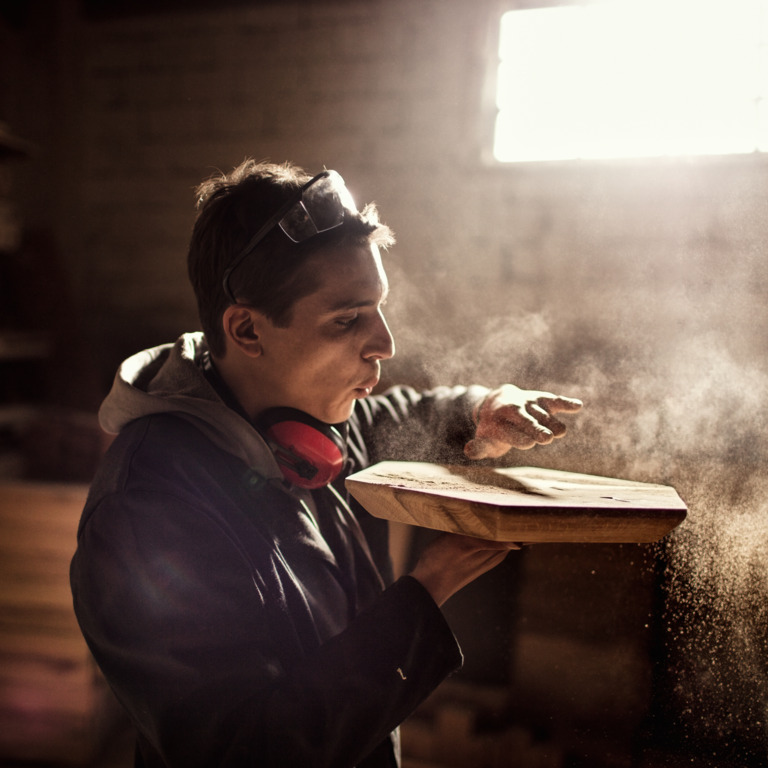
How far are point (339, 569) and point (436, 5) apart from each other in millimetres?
2632

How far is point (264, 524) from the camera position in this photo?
36.3 inches

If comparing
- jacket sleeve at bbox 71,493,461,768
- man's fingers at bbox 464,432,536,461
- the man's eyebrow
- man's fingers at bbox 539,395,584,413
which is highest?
the man's eyebrow

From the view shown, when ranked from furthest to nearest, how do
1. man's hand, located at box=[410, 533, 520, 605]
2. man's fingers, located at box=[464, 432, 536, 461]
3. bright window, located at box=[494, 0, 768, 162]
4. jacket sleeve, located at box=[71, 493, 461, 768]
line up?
1. bright window, located at box=[494, 0, 768, 162]
2. man's fingers, located at box=[464, 432, 536, 461]
3. man's hand, located at box=[410, 533, 520, 605]
4. jacket sleeve, located at box=[71, 493, 461, 768]

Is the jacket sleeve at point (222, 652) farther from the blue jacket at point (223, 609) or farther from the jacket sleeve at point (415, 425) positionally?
the jacket sleeve at point (415, 425)

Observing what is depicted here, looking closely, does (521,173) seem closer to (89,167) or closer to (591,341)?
(591,341)

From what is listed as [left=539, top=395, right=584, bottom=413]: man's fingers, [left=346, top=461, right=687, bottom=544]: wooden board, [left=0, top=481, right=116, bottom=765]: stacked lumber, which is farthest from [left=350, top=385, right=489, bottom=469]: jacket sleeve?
[left=0, top=481, right=116, bottom=765]: stacked lumber

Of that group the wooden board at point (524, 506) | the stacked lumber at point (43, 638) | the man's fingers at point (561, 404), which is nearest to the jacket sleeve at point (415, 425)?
the man's fingers at point (561, 404)

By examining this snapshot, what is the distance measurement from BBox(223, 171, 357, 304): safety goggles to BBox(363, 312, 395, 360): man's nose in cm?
17

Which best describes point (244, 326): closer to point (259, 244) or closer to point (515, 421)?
point (259, 244)

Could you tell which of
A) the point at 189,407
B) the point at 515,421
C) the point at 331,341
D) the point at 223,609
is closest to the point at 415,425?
the point at 515,421

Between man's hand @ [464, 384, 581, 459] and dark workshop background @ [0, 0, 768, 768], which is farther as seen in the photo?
dark workshop background @ [0, 0, 768, 768]

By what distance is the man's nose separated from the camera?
97cm

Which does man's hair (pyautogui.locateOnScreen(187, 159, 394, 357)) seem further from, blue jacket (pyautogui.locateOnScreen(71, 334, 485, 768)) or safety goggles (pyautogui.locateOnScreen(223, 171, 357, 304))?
blue jacket (pyautogui.locateOnScreen(71, 334, 485, 768))

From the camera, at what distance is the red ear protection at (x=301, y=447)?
97 cm
